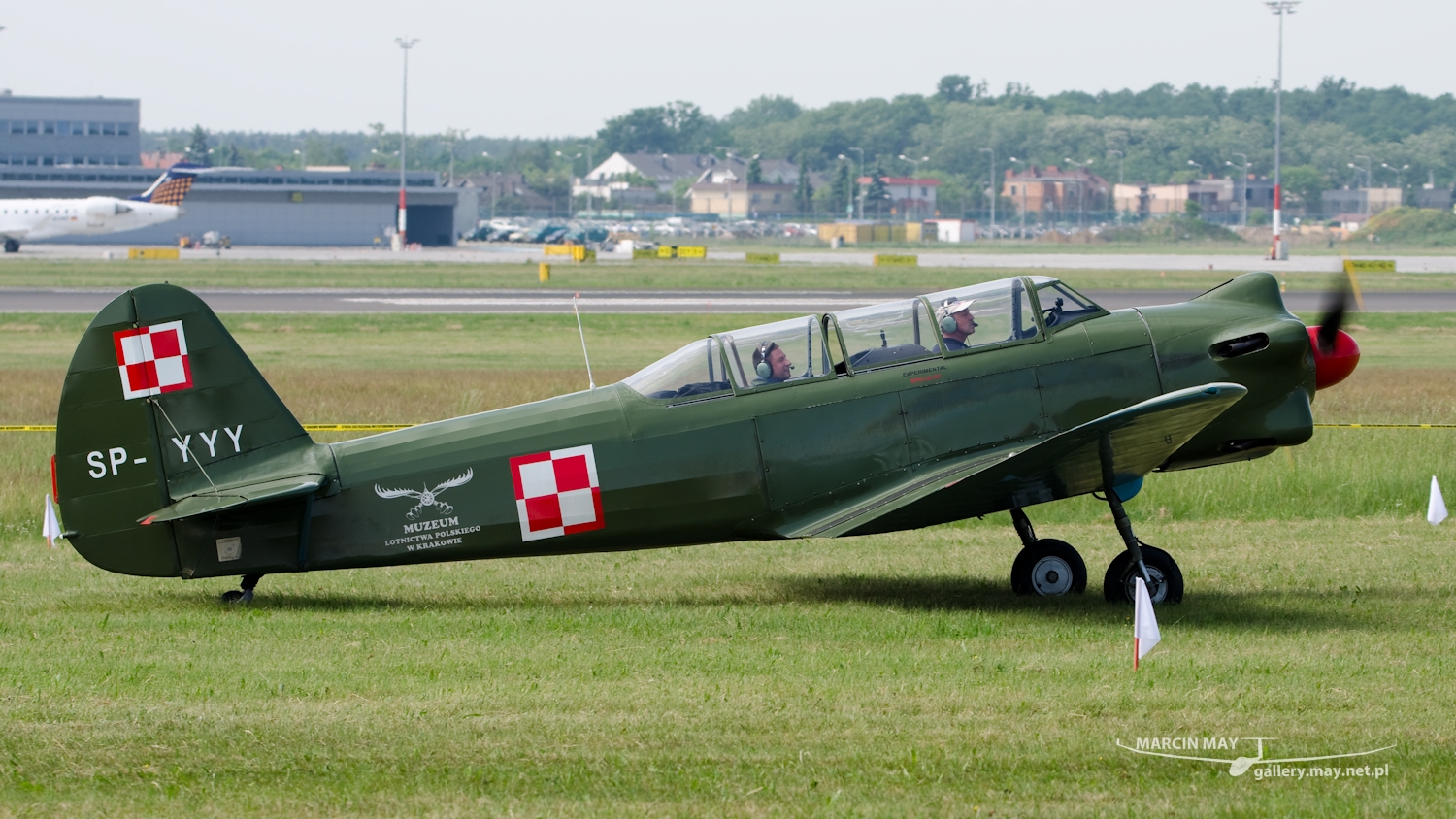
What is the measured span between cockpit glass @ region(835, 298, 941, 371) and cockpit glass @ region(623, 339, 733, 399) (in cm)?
94

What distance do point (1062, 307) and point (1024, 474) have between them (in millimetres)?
1417

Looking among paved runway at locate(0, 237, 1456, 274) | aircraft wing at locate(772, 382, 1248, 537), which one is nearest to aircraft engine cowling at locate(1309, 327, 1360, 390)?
aircraft wing at locate(772, 382, 1248, 537)

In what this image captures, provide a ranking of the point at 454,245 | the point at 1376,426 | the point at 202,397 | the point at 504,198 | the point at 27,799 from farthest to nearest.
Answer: the point at 504,198, the point at 454,245, the point at 1376,426, the point at 202,397, the point at 27,799

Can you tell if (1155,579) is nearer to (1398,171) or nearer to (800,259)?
(800,259)

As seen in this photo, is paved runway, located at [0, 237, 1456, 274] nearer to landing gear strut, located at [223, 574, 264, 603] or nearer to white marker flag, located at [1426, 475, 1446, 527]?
white marker flag, located at [1426, 475, 1446, 527]

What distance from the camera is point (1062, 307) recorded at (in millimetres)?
10586

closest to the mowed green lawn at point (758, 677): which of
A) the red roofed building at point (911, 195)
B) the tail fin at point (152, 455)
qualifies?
the tail fin at point (152, 455)

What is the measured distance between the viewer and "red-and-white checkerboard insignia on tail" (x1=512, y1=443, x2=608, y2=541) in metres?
10.2

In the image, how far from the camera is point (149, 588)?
11.4m

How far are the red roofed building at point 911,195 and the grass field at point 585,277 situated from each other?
120 metres

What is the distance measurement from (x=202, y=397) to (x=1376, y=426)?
13.8 meters

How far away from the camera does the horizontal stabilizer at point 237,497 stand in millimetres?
9867

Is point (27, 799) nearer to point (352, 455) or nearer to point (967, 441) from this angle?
point (352, 455)

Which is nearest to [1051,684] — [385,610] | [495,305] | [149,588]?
[385,610]
